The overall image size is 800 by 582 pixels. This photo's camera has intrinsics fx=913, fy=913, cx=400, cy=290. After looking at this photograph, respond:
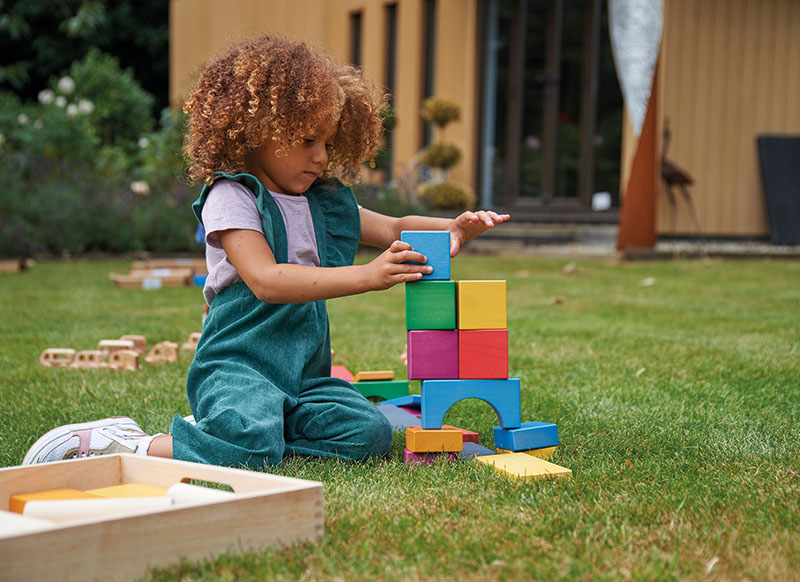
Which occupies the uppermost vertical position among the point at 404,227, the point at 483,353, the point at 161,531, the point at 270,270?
the point at 404,227

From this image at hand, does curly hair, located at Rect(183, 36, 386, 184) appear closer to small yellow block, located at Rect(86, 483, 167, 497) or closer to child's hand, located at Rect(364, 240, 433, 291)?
child's hand, located at Rect(364, 240, 433, 291)

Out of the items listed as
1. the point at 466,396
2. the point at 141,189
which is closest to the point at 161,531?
the point at 466,396

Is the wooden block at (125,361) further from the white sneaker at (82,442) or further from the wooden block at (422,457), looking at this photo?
the wooden block at (422,457)

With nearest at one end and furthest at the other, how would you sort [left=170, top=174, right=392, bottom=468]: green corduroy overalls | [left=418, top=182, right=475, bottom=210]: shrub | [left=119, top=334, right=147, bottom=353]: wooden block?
[left=170, top=174, right=392, bottom=468]: green corduroy overalls, [left=119, top=334, right=147, bottom=353]: wooden block, [left=418, top=182, right=475, bottom=210]: shrub

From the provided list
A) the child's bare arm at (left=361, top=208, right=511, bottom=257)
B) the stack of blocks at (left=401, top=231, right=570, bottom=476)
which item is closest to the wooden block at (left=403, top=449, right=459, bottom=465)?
the stack of blocks at (left=401, top=231, right=570, bottom=476)

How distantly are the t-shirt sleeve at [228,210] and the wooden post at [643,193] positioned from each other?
22.9ft

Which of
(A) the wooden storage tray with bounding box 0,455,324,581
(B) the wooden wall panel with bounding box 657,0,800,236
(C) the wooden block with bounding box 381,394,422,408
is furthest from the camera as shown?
(B) the wooden wall panel with bounding box 657,0,800,236

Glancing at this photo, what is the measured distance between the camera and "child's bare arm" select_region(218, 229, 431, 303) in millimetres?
2334

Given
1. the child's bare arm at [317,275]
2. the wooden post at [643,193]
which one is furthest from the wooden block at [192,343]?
the wooden post at [643,193]

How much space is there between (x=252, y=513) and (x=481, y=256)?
28.1ft

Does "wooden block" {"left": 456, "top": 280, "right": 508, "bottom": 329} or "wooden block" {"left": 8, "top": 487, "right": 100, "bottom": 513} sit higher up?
"wooden block" {"left": 456, "top": 280, "right": 508, "bottom": 329}

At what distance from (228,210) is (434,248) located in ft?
1.88

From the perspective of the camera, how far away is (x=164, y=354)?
4.05 m

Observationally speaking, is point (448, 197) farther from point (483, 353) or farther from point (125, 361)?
point (483, 353)
